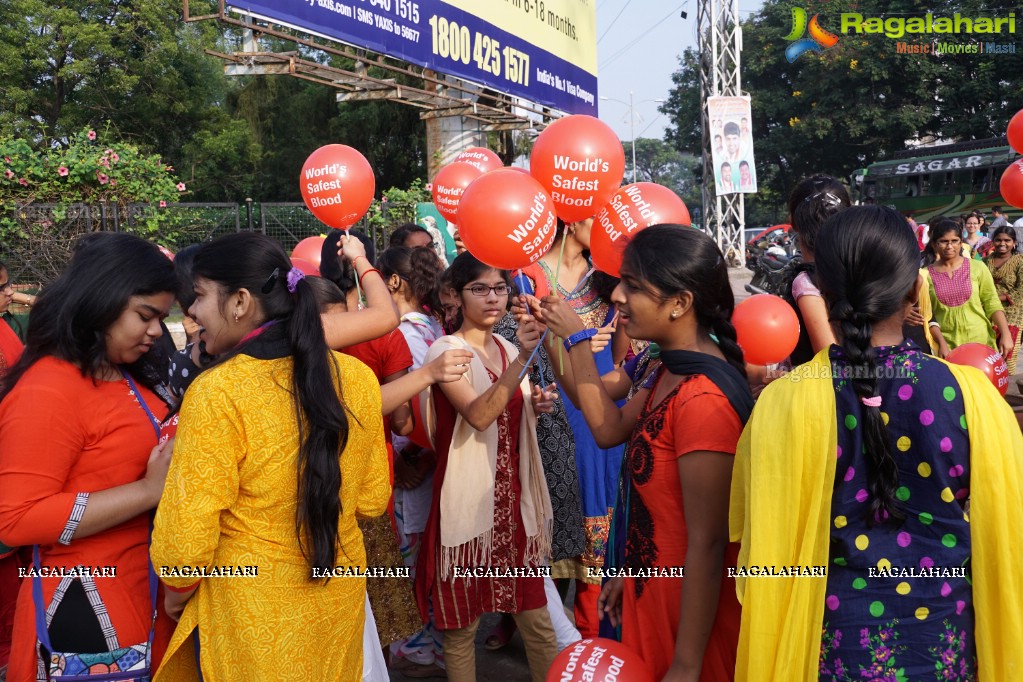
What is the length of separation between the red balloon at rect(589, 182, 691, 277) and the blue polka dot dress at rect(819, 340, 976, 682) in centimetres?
128

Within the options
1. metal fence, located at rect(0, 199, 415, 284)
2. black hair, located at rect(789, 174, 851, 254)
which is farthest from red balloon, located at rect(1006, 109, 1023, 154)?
metal fence, located at rect(0, 199, 415, 284)

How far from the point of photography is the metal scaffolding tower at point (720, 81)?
20.9 m

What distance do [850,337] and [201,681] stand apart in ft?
5.22

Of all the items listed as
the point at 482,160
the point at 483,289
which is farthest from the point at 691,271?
the point at 482,160

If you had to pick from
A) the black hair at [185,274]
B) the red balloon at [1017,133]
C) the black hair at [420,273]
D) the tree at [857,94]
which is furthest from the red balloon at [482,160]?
the tree at [857,94]

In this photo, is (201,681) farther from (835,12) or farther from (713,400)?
(835,12)

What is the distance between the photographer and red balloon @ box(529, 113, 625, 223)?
309 cm

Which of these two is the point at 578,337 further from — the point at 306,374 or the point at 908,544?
the point at 908,544

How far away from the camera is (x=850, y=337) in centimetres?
168

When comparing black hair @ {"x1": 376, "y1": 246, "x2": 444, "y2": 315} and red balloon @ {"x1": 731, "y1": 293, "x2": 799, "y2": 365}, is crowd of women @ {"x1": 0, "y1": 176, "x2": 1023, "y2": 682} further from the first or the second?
black hair @ {"x1": 376, "y1": 246, "x2": 444, "y2": 315}

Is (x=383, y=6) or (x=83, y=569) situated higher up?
(x=383, y=6)

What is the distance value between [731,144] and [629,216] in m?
19.2

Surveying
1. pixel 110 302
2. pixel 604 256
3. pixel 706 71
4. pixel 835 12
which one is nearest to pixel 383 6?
pixel 604 256

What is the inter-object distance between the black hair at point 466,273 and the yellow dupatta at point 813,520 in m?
1.56
